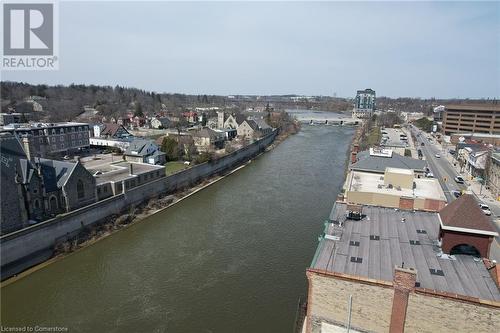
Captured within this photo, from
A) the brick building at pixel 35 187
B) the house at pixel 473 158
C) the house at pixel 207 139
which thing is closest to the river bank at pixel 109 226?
the brick building at pixel 35 187

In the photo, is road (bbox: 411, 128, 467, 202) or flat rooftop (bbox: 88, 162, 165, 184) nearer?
flat rooftop (bbox: 88, 162, 165, 184)

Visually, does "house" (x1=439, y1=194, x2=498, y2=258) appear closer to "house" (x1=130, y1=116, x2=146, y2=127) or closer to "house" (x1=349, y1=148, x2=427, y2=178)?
"house" (x1=349, y1=148, x2=427, y2=178)

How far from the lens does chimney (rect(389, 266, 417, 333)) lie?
36.3 ft

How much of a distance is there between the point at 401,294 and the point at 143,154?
35610 millimetres

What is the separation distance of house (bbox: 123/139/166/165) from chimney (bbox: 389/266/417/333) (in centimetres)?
3498

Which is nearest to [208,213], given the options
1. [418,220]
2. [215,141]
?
[418,220]

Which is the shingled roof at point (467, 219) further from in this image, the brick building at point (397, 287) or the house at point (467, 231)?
the brick building at point (397, 287)

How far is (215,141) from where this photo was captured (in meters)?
58.2

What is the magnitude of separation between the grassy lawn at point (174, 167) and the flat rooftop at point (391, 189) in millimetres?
21038

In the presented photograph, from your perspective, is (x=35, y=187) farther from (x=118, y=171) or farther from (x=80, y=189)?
(x=118, y=171)

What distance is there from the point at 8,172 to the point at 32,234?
4135 mm

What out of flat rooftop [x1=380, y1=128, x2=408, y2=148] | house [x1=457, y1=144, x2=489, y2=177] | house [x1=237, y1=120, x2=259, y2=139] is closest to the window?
flat rooftop [x1=380, y1=128, x2=408, y2=148]

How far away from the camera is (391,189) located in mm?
25062

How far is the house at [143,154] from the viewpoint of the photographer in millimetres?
41438
